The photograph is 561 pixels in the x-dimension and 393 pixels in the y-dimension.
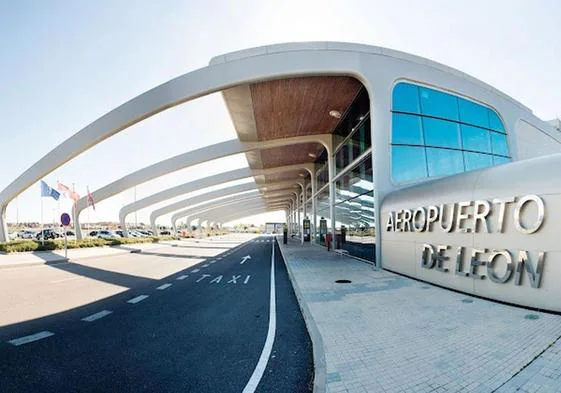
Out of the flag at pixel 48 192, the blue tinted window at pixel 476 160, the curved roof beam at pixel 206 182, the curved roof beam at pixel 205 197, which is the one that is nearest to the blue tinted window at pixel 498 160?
the blue tinted window at pixel 476 160

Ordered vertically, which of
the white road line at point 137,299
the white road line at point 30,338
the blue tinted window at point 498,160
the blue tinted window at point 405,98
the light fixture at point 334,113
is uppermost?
the light fixture at point 334,113

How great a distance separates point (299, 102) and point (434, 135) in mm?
7720

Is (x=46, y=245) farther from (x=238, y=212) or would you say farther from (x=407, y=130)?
(x=238, y=212)

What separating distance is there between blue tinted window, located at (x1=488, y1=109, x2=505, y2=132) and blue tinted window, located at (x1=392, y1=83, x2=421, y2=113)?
640 cm

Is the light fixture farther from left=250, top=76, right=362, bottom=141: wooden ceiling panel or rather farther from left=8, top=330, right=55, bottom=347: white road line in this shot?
left=8, top=330, right=55, bottom=347: white road line

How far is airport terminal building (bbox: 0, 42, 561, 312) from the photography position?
6660mm

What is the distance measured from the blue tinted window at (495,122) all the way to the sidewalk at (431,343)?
46.7 feet

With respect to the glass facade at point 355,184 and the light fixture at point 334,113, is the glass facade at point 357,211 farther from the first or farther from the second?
the light fixture at point 334,113

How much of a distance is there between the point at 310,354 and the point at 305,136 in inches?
797

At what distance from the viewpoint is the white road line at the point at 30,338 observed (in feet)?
16.3

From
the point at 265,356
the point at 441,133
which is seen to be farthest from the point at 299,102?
the point at 265,356

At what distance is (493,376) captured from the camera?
3.55 m

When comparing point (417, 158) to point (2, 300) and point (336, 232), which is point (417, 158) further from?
point (2, 300)

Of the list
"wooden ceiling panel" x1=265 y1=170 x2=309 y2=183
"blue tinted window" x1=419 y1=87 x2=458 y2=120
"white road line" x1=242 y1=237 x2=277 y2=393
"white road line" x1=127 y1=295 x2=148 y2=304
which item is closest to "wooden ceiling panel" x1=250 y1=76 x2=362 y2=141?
"blue tinted window" x1=419 y1=87 x2=458 y2=120
